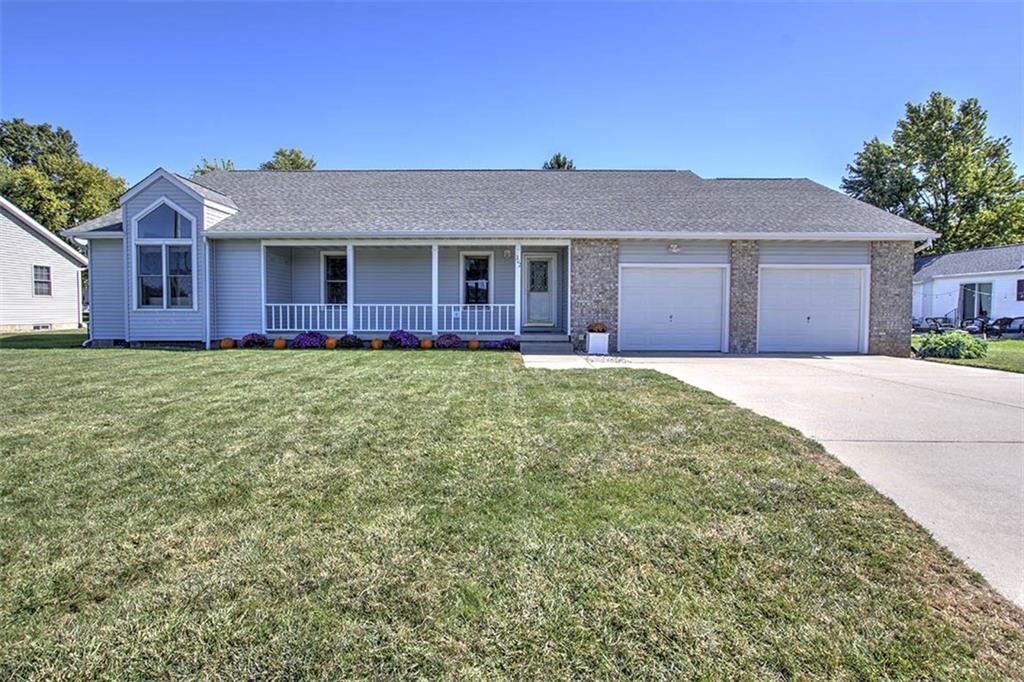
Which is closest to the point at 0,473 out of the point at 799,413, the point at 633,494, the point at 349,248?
the point at 633,494

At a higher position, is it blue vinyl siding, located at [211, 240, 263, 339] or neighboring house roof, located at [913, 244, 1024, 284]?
neighboring house roof, located at [913, 244, 1024, 284]

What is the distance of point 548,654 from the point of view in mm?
2025

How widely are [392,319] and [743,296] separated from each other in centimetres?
914

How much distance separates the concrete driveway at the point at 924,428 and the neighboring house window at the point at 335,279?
7087mm

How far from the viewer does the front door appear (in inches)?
617

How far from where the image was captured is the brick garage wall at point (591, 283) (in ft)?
44.3

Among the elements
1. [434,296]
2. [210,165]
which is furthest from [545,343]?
[210,165]

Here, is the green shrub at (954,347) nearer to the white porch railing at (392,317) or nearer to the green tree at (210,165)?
the white porch railing at (392,317)

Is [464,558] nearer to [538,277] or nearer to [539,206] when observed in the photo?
[539,206]

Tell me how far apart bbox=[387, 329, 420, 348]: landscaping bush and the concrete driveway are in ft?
12.3

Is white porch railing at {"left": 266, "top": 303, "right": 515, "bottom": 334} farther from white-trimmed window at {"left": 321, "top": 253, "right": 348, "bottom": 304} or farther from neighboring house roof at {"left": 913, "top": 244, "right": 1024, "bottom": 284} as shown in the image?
neighboring house roof at {"left": 913, "top": 244, "right": 1024, "bottom": 284}

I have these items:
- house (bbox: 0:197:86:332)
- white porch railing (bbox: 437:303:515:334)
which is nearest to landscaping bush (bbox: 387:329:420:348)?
white porch railing (bbox: 437:303:515:334)

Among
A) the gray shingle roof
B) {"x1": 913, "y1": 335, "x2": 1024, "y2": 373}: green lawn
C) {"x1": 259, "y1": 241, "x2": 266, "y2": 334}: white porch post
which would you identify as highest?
the gray shingle roof

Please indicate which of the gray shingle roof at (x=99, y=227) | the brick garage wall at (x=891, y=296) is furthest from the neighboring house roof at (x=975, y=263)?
the gray shingle roof at (x=99, y=227)
